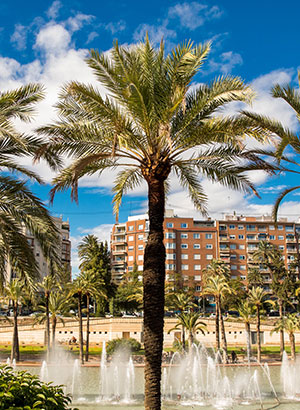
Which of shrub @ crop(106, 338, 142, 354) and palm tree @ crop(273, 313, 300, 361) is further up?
palm tree @ crop(273, 313, 300, 361)

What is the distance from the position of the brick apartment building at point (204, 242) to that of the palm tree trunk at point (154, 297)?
Result: 74.2 m

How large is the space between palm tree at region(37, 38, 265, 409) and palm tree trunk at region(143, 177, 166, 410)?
0.08 feet

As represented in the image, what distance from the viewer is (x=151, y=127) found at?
11391 millimetres

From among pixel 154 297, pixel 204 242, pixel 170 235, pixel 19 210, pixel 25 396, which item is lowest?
pixel 25 396

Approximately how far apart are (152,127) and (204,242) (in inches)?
3118

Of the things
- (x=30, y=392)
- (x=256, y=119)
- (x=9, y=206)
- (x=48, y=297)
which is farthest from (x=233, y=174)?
(x=48, y=297)

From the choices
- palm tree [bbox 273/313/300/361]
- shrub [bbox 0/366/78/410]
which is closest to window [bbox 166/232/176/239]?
palm tree [bbox 273/313/300/361]

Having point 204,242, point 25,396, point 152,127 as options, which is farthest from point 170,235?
point 25,396

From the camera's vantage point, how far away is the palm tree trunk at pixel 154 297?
10.6m

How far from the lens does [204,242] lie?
89.1m

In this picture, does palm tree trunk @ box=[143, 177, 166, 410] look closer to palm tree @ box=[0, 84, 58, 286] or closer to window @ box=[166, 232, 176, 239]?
palm tree @ box=[0, 84, 58, 286]

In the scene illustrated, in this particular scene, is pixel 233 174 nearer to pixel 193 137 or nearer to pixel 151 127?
pixel 193 137

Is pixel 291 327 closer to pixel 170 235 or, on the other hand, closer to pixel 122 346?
pixel 122 346

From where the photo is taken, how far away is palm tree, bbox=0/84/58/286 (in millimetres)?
11234
